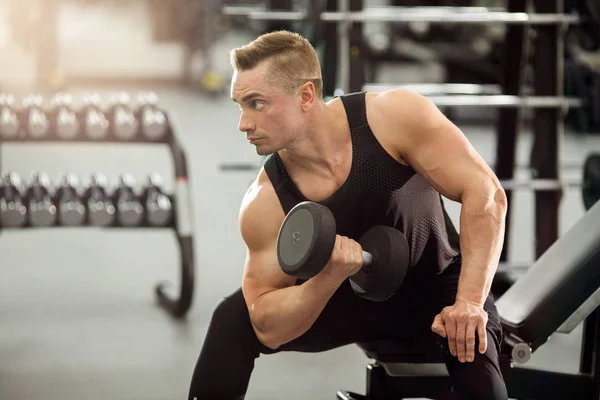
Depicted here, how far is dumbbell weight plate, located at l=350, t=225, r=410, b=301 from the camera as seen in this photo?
5.32 feet

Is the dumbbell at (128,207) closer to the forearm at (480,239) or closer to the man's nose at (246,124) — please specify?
the man's nose at (246,124)

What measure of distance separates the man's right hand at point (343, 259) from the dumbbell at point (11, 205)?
5.60ft

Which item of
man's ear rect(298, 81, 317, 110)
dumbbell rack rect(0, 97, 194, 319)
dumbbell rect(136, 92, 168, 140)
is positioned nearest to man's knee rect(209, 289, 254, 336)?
man's ear rect(298, 81, 317, 110)

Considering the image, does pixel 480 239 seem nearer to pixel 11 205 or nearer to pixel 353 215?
pixel 353 215

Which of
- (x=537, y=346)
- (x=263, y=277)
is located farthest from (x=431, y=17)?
(x=263, y=277)

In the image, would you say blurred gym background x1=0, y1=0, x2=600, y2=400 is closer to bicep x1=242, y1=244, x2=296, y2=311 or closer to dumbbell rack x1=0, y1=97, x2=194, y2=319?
dumbbell rack x1=0, y1=97, x2=194, y2=319

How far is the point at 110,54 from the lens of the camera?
10820 mm

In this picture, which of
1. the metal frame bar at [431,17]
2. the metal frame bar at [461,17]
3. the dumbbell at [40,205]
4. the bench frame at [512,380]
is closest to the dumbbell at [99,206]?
the dumbbell at [40,205]

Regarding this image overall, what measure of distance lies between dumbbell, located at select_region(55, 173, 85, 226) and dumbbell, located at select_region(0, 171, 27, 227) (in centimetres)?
12

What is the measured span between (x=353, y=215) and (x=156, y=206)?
141 cm

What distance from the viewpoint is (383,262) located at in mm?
1618

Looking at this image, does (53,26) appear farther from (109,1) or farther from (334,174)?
(334,174)

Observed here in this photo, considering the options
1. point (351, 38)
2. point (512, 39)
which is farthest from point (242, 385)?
point (512, 39)

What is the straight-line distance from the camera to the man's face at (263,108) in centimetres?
175
